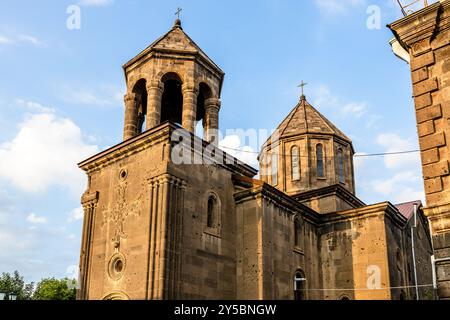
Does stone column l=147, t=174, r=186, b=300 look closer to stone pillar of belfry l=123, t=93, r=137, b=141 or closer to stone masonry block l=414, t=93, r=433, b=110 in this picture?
stone pillar of belfry l=123, t=93, r=137, b=141

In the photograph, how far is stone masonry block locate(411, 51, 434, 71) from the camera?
1098cm

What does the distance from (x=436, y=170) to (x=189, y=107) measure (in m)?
10.5

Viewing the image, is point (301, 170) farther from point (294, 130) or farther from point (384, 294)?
point (384, 294)

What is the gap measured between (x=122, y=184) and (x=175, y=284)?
4839 mm

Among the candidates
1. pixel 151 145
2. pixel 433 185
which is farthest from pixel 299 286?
pixel 433 185

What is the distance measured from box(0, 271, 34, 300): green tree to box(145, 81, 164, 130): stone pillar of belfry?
53.7 m

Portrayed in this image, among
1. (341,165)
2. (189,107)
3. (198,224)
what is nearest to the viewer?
(198,224)

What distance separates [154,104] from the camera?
1820 centimetres

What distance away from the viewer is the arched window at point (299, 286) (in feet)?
64.4

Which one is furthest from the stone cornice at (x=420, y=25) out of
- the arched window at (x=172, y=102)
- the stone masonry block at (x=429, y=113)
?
the arched window at (x=172, y=102)

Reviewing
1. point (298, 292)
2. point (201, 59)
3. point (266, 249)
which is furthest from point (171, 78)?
point (298, 292)

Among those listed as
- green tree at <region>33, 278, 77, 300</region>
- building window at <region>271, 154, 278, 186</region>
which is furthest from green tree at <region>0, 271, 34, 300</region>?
building window at <region>271, 154, 278, 186</region>

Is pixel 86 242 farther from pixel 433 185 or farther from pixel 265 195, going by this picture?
pixel 433 185

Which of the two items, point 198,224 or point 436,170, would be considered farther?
point 198,224
